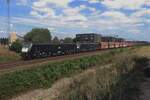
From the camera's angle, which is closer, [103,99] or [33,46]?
[103,99]

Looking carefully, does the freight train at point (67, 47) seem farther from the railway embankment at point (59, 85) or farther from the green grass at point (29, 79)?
the railway embankment at point (59, 85)

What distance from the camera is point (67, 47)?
48500mm

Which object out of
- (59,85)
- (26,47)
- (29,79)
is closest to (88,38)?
(26,47)

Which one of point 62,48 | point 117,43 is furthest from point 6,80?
point 117,43

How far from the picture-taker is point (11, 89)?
1727cm

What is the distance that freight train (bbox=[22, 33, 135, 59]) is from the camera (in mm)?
38906

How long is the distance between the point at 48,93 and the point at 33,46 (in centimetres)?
2169

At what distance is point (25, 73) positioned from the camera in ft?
66.3

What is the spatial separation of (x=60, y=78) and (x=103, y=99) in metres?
11.5

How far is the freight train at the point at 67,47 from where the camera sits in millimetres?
38906

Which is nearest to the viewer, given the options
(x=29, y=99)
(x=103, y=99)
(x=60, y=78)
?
(x=103, y=99)

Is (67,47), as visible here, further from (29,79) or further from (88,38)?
(29,79)

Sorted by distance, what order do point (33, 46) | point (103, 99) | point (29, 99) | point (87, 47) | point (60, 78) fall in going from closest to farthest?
point (103, 99) < point (29, 99) < point (60, 78) < point (33, 46) < point (87, 47)

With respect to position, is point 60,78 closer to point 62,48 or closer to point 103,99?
point 103,99
